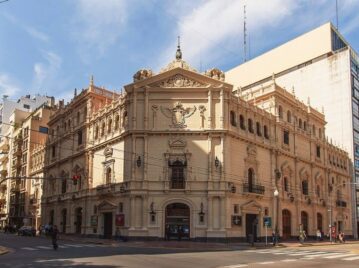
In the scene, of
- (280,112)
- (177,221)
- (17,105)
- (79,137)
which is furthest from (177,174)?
(17,105)

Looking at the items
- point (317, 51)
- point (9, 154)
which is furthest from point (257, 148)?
point (9, 154)

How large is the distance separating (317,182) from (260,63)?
31677 mm

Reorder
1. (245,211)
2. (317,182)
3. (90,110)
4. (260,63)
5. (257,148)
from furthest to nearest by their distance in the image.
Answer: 1. (260,63)
2. (317,182)
3. (90,110)
4. (257,148)
5. (245,211)

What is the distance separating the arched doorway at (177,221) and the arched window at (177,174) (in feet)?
5.81

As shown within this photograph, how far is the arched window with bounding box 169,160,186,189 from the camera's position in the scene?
4234 cm

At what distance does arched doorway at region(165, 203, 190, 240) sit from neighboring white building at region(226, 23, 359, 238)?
1407 inches

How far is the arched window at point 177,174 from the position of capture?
42344 millimetres

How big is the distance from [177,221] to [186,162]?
218 inches

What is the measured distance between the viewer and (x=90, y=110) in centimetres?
5406

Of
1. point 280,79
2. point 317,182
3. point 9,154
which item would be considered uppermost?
point 280,79

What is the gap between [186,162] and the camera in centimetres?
4250

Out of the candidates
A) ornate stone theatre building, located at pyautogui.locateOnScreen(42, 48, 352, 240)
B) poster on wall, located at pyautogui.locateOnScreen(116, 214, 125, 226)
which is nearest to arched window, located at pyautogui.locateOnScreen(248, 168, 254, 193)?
ornate stone theatre building, located at pyautogui.locateOnScreen(42, 48, 352, 240)

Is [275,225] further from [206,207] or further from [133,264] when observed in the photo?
[133,264]

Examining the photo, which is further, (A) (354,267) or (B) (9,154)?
Result: (B) (9,154)
